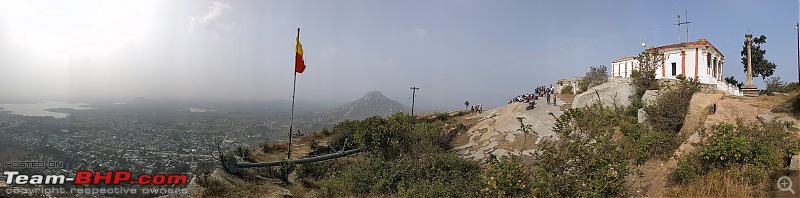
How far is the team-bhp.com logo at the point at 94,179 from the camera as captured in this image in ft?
28.3

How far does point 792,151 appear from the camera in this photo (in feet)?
29.2

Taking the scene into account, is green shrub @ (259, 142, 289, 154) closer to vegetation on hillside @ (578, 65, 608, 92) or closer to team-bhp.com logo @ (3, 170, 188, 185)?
team-bhp.com logo @ (3, 170, 188, 185)

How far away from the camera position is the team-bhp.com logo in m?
8.63

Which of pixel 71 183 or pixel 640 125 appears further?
pixel 640 125

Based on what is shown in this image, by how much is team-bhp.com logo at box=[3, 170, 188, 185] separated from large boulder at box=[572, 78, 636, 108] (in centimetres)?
2243

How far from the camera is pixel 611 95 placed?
73.5ft

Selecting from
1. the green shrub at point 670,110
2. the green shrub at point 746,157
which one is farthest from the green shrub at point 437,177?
the green shrub at point 670,110

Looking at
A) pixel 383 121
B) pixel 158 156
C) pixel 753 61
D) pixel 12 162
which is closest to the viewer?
pixel 12 162

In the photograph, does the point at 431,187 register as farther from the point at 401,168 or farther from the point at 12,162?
the point at 12,162

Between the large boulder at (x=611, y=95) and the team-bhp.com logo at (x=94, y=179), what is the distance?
22.4 m

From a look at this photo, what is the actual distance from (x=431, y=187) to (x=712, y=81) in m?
32.5

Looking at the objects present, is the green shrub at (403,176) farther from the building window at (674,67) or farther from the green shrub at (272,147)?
the building window at (674,67)

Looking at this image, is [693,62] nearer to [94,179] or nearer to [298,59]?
[298,59]

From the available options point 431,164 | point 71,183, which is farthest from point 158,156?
point 431,164
